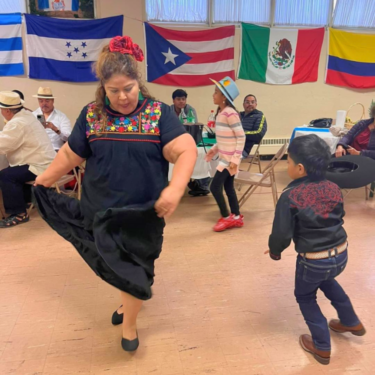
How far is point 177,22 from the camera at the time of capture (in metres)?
5.20

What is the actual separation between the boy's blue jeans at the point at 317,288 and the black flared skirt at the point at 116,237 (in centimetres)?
70

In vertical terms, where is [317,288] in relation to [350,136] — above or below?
below

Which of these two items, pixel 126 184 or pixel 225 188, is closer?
pixel 126 184

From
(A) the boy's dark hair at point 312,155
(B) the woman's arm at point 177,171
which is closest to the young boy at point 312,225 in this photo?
(A) the boy's dark hair at point 312,155

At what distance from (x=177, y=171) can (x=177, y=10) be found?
4.64 meters

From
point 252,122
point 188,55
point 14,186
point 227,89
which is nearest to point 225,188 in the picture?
point 227,89

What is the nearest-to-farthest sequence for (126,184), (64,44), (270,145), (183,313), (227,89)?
1. (126,184)
2. (183,313)
3. (227,89)
4. (64,44)
5. (270,145)

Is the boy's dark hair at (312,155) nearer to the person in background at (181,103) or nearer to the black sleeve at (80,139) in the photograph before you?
the black sleeve at (80,139)

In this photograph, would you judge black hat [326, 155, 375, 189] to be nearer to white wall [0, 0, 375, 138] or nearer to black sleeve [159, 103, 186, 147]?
black sleeve [159, 103, 186, 147]

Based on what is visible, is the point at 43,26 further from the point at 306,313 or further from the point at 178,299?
the point at 306,313

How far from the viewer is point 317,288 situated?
63.2 inches

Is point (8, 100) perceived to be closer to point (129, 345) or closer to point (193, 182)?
point (193, 182)

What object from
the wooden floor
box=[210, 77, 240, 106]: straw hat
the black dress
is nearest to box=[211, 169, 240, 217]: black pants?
the wooden floor

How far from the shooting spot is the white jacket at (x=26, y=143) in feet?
10.2
